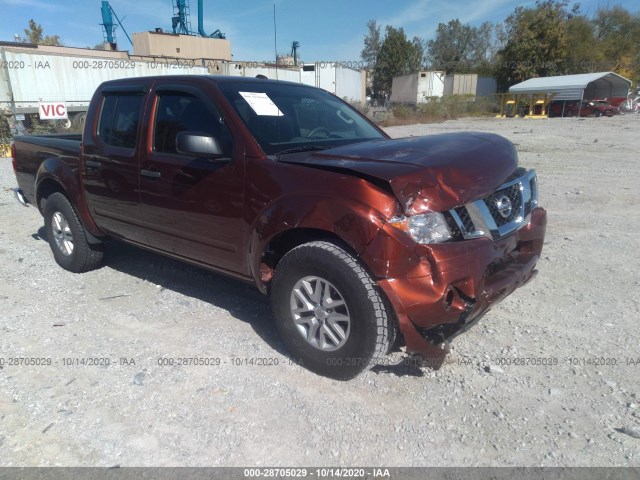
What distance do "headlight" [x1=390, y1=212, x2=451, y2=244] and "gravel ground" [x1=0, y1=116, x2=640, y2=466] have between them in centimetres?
99

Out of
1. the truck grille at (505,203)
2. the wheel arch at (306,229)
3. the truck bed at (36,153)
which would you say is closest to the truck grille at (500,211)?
the truck grille at (505,203)

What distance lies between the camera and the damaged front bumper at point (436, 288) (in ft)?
8.35

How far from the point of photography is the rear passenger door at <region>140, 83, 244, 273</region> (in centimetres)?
333

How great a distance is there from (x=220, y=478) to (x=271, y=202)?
1610 millimetres

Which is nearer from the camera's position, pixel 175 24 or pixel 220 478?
pixel 220 478

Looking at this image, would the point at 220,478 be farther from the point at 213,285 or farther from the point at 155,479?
the point at 213,285

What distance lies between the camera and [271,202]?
307cm

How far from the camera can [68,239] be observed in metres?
5.07

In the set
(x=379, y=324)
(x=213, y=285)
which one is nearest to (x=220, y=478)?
(x=379, y=324)

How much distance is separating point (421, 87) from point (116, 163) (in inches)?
1730

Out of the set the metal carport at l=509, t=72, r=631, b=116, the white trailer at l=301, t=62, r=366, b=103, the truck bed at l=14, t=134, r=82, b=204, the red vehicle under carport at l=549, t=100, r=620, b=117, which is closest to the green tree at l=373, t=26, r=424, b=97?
the white trailer at l=301, t=62, r=366, b=103

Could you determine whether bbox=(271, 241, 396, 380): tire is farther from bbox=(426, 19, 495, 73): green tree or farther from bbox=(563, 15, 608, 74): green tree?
bbox=(426, 19, 495, 73): green tree

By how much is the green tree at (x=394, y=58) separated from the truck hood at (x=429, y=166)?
62783 millimetres

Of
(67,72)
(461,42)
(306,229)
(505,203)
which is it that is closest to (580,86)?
(67,72)
